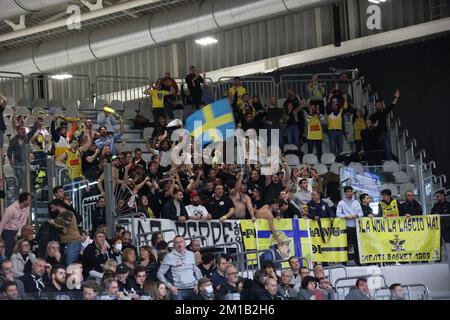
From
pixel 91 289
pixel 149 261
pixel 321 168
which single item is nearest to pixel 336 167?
pixel 321 168

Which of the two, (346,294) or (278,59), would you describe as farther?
(278,59)

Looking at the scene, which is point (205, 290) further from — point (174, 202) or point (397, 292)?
point (174, 202)

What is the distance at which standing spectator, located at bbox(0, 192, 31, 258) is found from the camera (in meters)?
15.9

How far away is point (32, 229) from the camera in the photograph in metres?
15.9

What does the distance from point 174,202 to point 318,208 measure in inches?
106

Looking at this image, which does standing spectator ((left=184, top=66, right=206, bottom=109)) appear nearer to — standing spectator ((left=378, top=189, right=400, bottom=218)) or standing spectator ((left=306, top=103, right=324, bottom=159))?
standing spectator ((left=306, top=103, right=324, bottom=159))

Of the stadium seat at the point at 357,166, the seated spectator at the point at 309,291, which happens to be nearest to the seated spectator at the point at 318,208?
the stadium seat at the point at 357,166

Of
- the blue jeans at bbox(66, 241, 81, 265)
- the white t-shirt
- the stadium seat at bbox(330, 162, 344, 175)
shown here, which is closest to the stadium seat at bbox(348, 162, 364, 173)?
the stadium seat at bbox(330, 162, 344, 175)

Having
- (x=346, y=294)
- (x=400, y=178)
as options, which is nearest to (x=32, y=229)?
(x=346, y=294)

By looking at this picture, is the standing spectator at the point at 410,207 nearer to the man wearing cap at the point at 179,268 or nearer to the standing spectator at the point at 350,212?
the standing spectator at the point at 350,212

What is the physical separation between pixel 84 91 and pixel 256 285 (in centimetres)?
1825

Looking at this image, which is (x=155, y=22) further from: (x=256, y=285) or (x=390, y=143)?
(x=256, y=285)

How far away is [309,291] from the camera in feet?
49.0

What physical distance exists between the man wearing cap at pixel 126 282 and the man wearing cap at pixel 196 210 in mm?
3327
